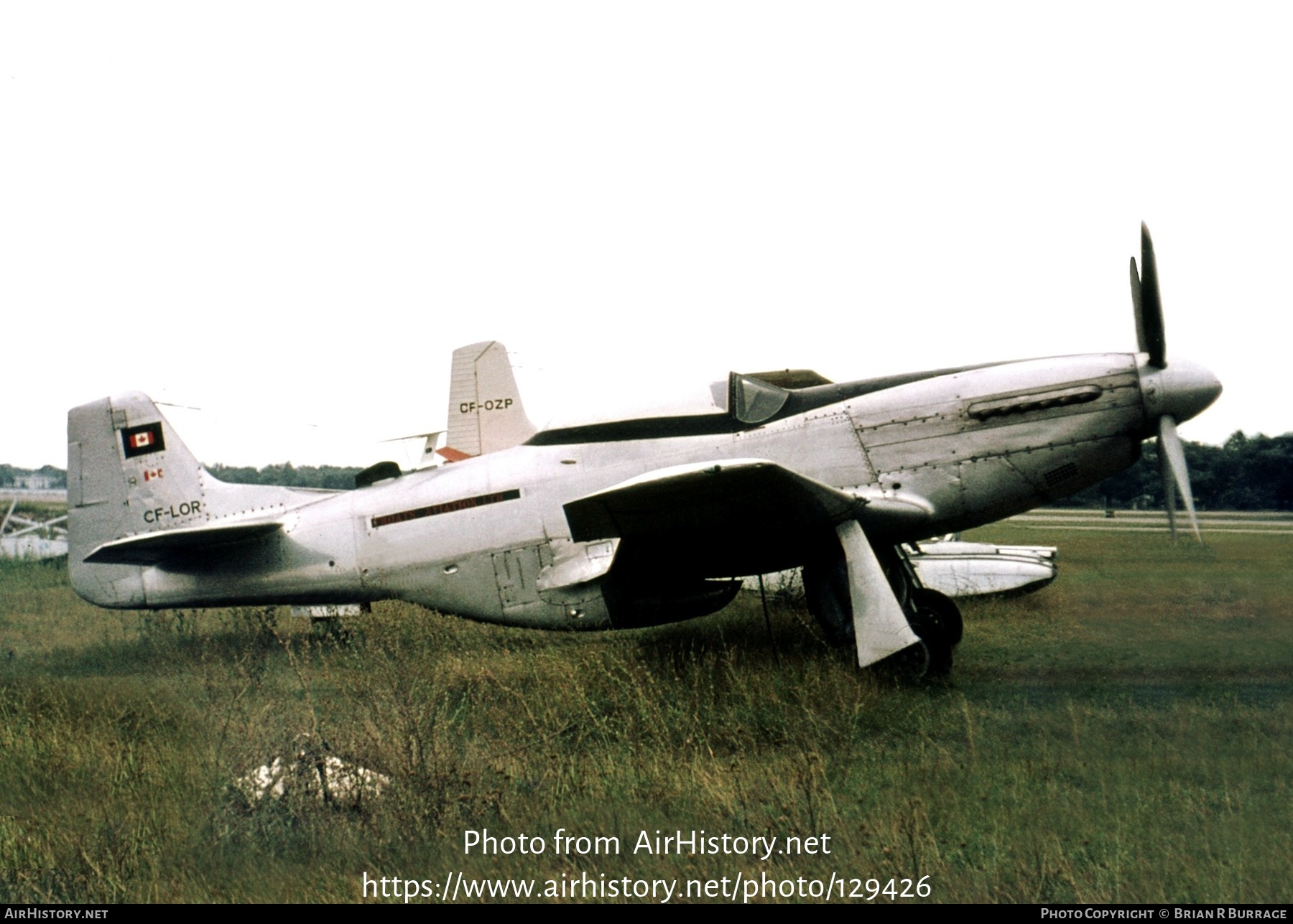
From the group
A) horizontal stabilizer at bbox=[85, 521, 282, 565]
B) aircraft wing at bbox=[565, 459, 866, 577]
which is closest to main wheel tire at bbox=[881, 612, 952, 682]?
aircraft wing at bbox=[565, 459, 866, 577]

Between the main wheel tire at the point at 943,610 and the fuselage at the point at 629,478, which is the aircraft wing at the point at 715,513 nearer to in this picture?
the fuselage at the point at 629,478

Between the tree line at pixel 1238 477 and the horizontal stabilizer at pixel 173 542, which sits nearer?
the horizontal stabilizer at pixel 173 542

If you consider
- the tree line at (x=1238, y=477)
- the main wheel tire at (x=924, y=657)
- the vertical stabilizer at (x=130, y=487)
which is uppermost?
the vertical stabilizer at (x=130, y=487)

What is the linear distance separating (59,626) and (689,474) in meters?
8.25

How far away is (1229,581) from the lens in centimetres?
759

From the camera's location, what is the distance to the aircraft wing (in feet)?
17.7

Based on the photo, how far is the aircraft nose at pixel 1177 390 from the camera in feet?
19.8

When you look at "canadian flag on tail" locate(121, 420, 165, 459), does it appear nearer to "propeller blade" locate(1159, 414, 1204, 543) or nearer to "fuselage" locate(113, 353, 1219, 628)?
"fuselage" locate(113, 353, 1219, 628)

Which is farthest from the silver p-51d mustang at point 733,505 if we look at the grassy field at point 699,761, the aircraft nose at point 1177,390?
the grassy field at point 699,761

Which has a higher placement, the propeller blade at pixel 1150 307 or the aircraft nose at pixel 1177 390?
the propeller blade at pixel 1150 307

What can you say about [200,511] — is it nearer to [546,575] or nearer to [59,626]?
[59,626]

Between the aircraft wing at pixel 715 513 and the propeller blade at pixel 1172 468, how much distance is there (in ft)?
6.80

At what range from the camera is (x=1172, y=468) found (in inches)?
233

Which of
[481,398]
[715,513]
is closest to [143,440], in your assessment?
[481,398]
